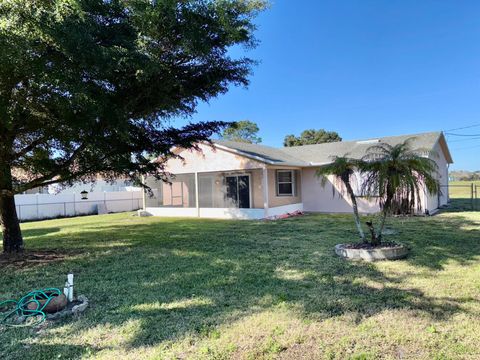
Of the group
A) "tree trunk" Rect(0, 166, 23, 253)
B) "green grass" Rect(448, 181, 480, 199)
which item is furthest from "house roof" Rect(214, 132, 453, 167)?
"tree trunk" Rect(0, 166, 23, 253)

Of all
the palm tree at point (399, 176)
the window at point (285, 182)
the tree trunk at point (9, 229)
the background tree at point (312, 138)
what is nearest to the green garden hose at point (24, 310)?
the tree trunk at point (9, 229)

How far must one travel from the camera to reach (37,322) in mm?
3881

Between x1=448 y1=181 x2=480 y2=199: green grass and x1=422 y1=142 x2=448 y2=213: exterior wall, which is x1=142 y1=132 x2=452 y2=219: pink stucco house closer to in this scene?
x1=422 y1=142 x2=448 y2=213: exterior wall

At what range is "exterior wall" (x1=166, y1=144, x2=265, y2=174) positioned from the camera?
15.2m

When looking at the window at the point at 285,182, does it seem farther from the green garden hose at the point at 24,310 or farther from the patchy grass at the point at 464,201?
the green garden hose at the point at 24,310

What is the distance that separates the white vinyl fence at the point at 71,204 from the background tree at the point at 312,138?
24.0m

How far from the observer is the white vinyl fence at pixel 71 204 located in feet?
60.8

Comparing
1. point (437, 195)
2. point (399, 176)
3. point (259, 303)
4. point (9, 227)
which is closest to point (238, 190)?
point (437, 195)

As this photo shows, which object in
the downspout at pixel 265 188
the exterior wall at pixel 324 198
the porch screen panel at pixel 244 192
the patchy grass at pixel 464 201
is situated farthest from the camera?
the patchy grass at pixel 464 201

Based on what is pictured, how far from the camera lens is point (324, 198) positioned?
16.6 meters

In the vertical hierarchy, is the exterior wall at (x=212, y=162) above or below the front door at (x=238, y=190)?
above

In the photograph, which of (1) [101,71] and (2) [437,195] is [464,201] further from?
(1) [101,71]

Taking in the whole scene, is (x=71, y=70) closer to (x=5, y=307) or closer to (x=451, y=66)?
(x=5, y=307)

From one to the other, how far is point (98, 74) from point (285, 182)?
466 inches
